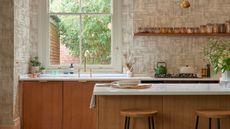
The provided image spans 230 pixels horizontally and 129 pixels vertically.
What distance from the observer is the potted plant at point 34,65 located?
5984mm

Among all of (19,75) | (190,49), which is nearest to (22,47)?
(19,75)

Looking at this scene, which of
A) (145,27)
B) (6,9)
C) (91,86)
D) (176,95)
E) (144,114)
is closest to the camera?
(144,114)

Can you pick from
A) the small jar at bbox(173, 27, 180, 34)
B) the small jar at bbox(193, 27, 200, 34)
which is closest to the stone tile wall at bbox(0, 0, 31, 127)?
the small jar at bbox(173, 27, 180, 34)

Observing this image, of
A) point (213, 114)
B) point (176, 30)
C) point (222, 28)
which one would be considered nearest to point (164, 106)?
point (213, 114)

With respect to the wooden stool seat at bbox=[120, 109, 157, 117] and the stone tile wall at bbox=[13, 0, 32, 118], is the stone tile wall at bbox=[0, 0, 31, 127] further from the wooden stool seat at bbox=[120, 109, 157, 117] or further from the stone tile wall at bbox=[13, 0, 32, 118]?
the wooden stool seat at bbox=[120, 109, 157, 117]

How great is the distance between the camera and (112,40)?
638 centimetres

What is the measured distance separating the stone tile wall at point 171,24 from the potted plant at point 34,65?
1687 mm

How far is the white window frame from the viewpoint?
20.8 ft

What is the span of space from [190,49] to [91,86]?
1.89 metres

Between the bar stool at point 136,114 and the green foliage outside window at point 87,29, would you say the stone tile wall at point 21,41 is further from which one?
the bar stool at point 136,114

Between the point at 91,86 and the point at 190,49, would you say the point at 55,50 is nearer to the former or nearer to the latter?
the point at 91,86

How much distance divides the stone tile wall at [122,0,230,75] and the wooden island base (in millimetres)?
2390

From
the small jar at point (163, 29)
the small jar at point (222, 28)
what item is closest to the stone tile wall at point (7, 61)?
the small jar at point (163, 29)

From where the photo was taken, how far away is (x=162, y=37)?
6.13 metres
